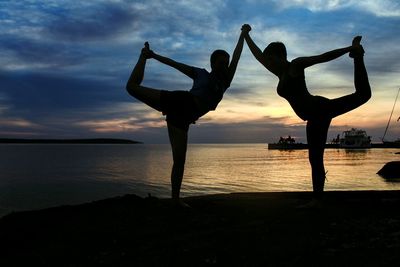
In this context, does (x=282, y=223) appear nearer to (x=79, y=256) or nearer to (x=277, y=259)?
(x=277, y=259)

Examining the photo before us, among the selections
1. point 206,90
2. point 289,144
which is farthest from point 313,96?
point 289,144

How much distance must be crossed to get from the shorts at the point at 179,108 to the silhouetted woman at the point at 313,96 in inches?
49.5

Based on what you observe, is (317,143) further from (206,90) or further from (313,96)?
(206,90)

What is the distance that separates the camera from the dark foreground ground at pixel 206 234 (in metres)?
3.44

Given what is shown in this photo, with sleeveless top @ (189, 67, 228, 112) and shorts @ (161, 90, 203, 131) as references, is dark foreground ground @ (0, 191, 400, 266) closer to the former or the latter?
shorts @ (161, 90, 203, 131)

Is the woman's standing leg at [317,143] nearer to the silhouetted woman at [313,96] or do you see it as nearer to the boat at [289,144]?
the silhouetted woman at [313,96]

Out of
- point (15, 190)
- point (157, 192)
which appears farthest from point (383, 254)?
point (15, 190)

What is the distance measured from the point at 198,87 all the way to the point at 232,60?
74 centimetres

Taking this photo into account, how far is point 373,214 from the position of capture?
5.06 metres

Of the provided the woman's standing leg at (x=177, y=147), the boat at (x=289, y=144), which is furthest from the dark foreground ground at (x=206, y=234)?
the boat at (x=289, y=144)

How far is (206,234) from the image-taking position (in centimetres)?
416

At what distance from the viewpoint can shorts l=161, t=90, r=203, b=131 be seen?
5.22 metres

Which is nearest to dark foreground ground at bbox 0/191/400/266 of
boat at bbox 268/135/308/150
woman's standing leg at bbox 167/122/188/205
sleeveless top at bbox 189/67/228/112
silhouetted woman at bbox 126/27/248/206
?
woman's standing leg at bbox 167/122/188/205

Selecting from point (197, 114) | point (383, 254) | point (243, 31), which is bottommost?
point (383, 254)
